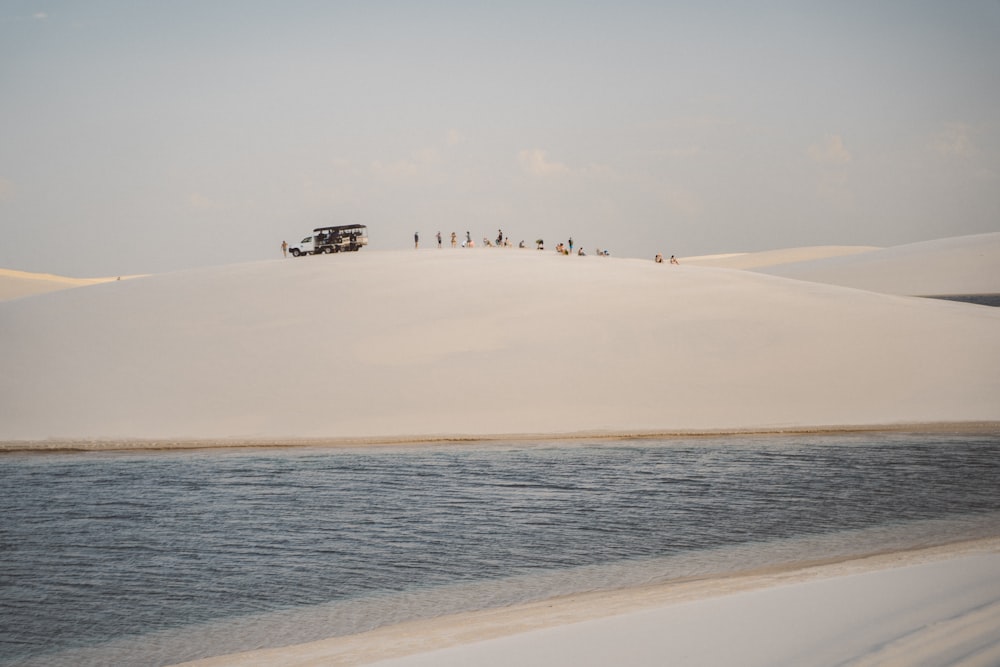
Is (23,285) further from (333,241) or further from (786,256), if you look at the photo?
(786,256)

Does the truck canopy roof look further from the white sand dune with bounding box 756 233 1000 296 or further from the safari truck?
the white sand dune with bounding box 756 233 1000 296

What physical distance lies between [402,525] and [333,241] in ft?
96.7

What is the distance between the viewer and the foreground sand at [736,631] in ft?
22.0

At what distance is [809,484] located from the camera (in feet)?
53.0

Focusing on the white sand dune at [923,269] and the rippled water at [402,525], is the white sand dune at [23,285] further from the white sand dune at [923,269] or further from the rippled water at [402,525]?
the rippled water at [402,525]

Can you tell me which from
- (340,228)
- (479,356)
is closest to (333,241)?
A: (340,228)

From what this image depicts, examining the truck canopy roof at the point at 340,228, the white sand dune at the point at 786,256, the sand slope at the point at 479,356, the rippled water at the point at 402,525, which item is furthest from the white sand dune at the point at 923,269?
the rippled water at the point at 402,525

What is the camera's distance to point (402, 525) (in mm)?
13969

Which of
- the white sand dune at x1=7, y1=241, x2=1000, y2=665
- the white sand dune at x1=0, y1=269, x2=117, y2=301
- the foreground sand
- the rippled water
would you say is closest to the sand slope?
the white sand dune at x1=7, y1=241, x2=1000, y2=665

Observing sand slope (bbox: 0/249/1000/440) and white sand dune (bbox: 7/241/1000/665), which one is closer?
white sand dune (bbox: 7/241/1000/665)

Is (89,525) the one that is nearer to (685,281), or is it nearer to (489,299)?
(489,299)

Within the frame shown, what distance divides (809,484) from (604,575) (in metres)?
6.25

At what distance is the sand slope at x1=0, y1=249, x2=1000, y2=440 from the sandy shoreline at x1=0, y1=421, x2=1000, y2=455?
1.31ft

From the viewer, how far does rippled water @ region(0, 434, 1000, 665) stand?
34.5ft
